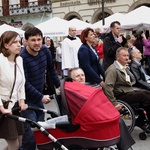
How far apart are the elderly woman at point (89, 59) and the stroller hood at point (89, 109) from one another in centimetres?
241

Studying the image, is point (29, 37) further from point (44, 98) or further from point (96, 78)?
point (96, 78)

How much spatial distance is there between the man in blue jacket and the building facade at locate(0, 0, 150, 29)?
2196 cm

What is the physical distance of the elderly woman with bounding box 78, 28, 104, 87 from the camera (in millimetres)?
6227

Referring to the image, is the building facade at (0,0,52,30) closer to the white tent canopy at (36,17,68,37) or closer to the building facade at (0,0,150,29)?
the building facade at (0,0,150,29)

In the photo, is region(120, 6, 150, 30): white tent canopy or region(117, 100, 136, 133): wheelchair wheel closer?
region(117, 100, 136, 133): wheelchair wheel

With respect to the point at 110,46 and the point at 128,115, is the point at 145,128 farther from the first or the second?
the point at 110,46

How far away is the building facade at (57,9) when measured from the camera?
28125mm

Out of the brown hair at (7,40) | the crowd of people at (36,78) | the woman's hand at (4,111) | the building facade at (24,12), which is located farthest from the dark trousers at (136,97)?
the building facade at (24,12)

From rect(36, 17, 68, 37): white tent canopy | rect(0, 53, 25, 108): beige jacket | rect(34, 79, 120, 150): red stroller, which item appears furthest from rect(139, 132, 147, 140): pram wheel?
rect(36, 17, 68, 37): white tent canopy

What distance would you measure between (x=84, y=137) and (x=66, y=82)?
24.2 inches

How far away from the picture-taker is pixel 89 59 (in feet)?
20.7

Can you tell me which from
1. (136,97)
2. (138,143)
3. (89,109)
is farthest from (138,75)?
(89,109)

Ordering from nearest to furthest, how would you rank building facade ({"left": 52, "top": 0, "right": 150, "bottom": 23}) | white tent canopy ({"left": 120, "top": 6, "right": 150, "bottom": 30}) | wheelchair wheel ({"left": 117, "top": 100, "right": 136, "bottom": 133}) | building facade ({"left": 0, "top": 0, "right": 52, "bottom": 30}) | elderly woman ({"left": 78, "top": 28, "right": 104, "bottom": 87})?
1. wheelchair wheel ({"left": 117, "top": 100, "right": 136, "bottom": 133})
2. elderly woman ({"left": 78, "top": 28, "right": 104, "bottom": 87})
3. white tent canopy ({"left": 120, "top": 6, "right": 150, "bottom": 30})
4. building facade ({"left": 52, "top": 0, "right": 150, "bottom": 23})
5. building facade ({"left": 0, "top": 0, "right": 52, "bottom": 30})

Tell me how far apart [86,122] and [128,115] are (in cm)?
240
